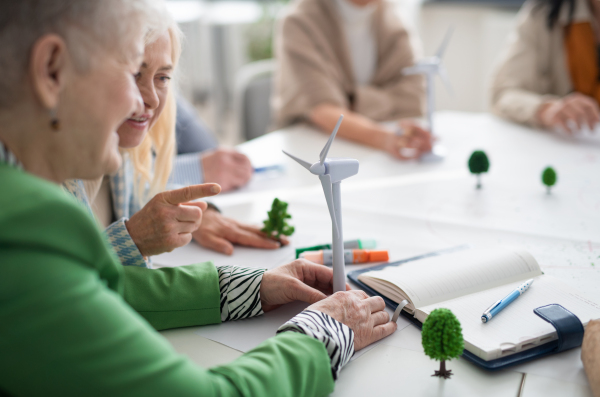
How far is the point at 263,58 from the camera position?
13.3ft

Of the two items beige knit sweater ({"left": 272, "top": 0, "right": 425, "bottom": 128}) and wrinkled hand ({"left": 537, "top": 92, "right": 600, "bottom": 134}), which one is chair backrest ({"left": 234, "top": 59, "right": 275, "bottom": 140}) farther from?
wrinkled hand ({"left": 537, "top": 92, "right": 600, "bottom": 134})

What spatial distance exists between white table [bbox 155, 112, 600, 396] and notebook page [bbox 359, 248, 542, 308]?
0.06 metres

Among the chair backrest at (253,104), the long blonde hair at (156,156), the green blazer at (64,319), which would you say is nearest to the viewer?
the green blazer at (64,319)

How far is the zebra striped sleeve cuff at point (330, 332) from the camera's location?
637 mm

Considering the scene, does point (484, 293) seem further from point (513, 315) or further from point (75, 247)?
point (75, 247)

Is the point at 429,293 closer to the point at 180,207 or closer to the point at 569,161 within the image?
the point at 180,207

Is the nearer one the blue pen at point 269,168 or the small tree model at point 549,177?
the small tree model at point 549,177

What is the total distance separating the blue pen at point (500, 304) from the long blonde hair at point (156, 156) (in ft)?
2.34

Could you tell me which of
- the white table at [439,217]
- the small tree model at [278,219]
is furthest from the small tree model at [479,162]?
the small tree model at [278,219]

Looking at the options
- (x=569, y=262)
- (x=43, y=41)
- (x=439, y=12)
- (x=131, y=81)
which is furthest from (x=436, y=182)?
(x=439, y=12)

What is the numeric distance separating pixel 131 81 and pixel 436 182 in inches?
39.3

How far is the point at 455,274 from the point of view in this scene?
0.81 metres

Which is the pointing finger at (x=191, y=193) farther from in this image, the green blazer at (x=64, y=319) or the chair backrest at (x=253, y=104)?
the chair backrest at (x=253, y=104)

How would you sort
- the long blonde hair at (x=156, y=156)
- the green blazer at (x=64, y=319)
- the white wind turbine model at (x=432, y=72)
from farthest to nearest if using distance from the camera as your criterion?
the white wind turbine model at (x=432, y=72) < the long blonde hair at (x=156, y=156) < the green blazer at (x=64, y=319)
